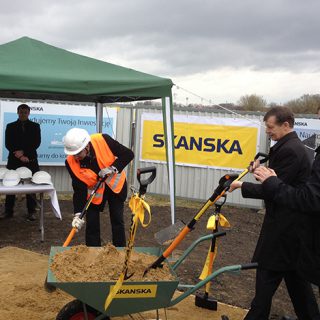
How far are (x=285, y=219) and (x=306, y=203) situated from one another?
21.4 inches

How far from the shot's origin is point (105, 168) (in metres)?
4.48

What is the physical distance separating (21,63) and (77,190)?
1.82 m

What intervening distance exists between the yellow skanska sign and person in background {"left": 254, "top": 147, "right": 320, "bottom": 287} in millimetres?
6041

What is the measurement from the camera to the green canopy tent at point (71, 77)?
191 inches

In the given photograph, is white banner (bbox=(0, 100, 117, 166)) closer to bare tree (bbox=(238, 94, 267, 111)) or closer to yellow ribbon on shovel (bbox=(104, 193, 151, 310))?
yellow ribbon on shovel (bbox=(104, 193, 151, 310))

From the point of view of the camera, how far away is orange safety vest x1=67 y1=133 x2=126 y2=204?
4457mm

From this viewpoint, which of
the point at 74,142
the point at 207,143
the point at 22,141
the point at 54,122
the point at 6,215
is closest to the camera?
the point at 74,142

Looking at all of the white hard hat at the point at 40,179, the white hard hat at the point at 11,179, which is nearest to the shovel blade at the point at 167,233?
the white hard hat at the point at 40,179

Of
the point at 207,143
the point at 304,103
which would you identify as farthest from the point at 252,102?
the point at 207,143

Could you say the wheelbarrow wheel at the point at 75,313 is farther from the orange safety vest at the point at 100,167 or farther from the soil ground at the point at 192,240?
the orange safety vest at the point at 100,167

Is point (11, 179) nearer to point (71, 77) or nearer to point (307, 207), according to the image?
point (71, 77)

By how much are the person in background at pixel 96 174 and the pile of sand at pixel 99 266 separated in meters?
1.11

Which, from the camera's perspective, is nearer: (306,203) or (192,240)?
(306,203)

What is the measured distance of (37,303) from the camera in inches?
154
